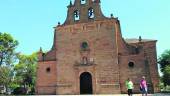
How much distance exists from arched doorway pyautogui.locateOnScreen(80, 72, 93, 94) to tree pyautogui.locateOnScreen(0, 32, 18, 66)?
43.7 feet

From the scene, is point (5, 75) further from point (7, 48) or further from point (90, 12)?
point (90, 12)

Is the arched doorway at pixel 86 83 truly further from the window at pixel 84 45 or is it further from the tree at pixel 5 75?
the tree at pixel 5 75

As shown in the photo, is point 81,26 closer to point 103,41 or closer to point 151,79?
point 103,41

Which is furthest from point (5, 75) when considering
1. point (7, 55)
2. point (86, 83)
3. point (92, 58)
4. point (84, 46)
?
point (92, 58)

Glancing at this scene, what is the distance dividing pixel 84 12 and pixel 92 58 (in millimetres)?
6128

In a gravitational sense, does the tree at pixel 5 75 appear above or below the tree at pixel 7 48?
below

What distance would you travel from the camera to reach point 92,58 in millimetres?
34312

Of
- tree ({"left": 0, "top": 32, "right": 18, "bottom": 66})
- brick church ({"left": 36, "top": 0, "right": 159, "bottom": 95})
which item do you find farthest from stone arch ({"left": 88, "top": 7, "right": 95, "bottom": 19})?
tree ({"left": 0, "top": 32, "right": 18, "bottom": 66})

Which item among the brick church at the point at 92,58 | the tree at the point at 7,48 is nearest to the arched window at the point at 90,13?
the brick church at the point at 92,58

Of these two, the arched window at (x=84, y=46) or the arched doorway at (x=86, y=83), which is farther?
the arched window at (x=84, y=46)

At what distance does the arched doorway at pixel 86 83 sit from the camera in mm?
34625

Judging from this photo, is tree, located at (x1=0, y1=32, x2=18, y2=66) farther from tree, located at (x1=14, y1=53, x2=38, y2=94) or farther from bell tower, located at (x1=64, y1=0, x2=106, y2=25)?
bell tower, located at (x1=64, y1=0, x2=106, y2=25)

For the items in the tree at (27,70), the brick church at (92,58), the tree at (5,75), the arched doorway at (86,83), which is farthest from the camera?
the tree at (27,70)

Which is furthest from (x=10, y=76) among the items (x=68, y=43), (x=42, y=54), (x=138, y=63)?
(x=138, y=63)
